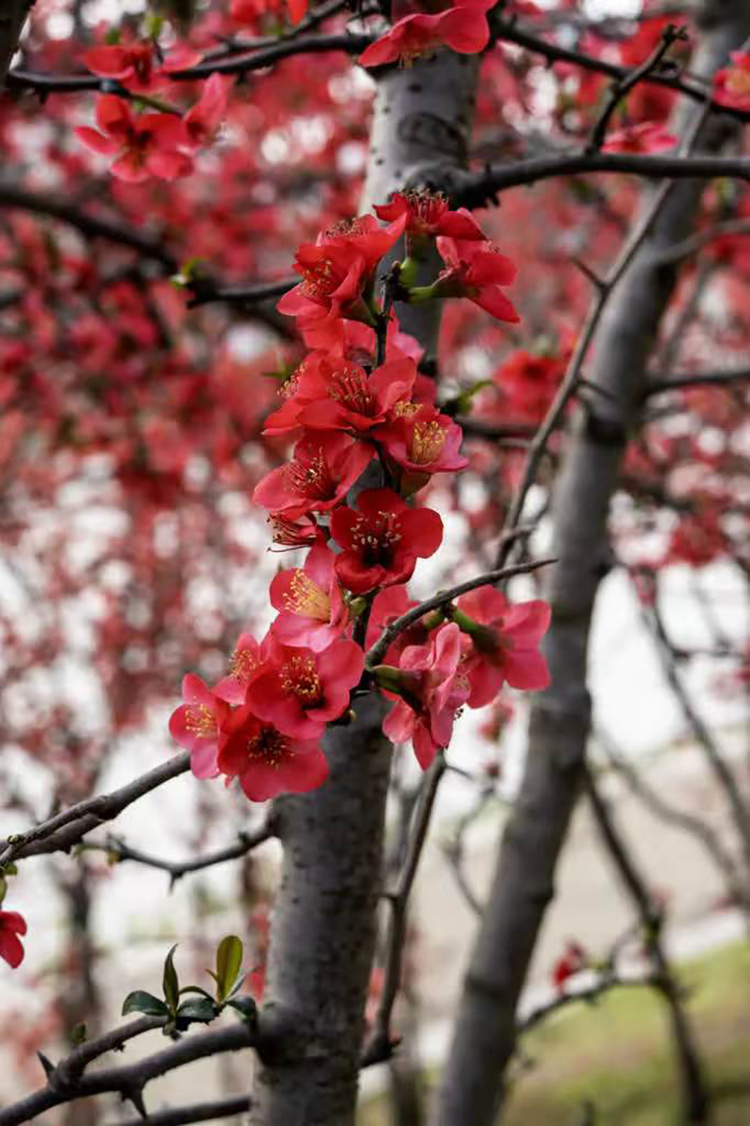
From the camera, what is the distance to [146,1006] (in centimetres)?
82

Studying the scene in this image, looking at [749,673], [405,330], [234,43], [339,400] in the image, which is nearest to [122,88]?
[234,43]

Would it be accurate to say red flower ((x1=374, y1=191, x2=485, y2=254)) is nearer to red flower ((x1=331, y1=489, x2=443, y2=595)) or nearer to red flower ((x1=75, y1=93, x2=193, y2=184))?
red flower ((x1=331, y1=489, x2=443, y2=595))

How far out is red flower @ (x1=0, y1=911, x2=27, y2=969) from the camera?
79cm

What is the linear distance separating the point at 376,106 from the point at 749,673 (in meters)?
3.75

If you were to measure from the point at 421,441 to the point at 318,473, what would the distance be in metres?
0.08

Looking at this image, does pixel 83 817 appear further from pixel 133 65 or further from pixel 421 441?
pixel 133 65

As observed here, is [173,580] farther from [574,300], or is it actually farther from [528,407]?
[528,407]

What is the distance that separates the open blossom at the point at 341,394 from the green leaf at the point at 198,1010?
1.53ft

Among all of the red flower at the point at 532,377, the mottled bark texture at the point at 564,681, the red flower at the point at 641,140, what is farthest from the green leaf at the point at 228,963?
the red flower at the point at 532,377

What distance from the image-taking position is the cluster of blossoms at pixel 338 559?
27.2 inches

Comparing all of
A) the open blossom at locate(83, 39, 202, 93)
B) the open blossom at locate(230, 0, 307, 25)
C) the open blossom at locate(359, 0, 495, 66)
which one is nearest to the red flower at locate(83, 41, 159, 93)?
the open blossom at locate(83, 39, 202, 93)

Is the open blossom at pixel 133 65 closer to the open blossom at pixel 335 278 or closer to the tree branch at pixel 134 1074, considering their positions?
A: the open blossom at pixel 335 278

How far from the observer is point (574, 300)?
578 centimetres

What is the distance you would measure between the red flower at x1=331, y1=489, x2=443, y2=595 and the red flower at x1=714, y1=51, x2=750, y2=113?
817mm
